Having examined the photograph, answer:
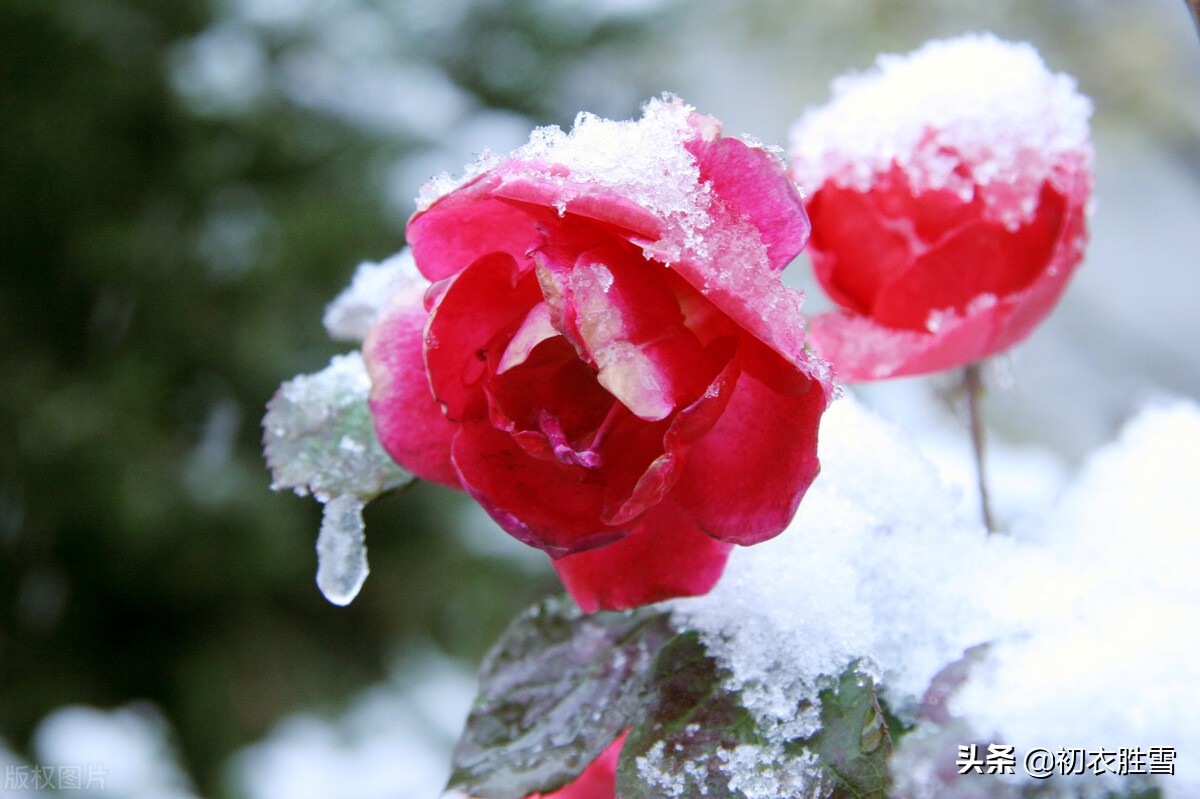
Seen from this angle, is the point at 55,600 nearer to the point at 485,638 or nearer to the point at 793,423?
the point at 485,638

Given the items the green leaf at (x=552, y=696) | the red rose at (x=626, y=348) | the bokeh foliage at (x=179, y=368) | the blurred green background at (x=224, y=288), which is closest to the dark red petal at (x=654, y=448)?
the red rose at (x=626, y=348)

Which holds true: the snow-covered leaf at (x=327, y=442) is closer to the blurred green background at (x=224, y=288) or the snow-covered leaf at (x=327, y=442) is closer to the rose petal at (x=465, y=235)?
the rose petal at (x=465, y=235)

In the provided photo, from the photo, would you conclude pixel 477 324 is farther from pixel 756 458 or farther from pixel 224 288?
pixel 224 288

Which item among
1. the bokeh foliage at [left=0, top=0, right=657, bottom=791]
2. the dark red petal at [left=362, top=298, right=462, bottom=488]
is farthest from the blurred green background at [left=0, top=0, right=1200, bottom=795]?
the dark red petal at [left=362, top=298, right=462, bottom=488]

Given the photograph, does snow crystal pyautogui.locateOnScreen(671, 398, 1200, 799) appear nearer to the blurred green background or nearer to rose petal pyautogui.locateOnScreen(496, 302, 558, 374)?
rose petal pyautogui.locateOnScreen(496, 302, 558, 374)

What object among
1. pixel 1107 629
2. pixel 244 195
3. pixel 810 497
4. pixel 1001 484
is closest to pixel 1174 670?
pixel 1107 629

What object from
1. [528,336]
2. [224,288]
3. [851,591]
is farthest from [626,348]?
[224,288]
